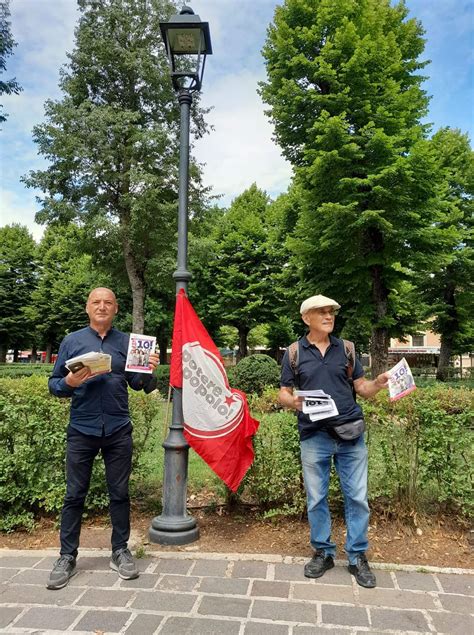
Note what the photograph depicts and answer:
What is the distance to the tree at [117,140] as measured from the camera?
63.8 feet

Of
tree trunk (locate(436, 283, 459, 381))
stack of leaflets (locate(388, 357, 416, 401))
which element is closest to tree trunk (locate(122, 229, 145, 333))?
tree trunk (locate(436, 283, 459, 381))

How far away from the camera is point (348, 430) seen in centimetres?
347

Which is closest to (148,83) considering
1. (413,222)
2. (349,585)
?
(413,222)

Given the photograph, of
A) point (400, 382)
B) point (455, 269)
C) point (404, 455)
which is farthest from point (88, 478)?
point (455, 269)

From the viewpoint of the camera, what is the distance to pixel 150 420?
4805 millimetres

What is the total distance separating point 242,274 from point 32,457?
24.0 metres

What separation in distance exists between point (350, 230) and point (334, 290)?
9.35 ft

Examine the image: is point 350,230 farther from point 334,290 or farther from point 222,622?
point 222,622

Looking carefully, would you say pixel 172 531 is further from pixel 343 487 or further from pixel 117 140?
pixel 117 140

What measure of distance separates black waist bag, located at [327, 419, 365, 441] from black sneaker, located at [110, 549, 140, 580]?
175 cm

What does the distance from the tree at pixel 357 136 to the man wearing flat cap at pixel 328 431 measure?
418 inches

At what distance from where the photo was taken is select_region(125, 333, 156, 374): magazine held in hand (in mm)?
3605

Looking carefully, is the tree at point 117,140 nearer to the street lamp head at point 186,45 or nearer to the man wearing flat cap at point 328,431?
the street lamp head at point 186,45

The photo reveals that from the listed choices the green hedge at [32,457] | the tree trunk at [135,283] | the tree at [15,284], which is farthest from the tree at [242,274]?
Result: the green hedge at [32,457]
